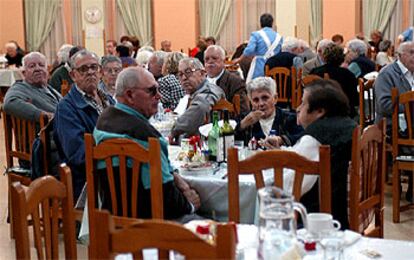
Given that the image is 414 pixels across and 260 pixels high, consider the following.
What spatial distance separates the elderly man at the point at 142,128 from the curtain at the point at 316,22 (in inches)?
373

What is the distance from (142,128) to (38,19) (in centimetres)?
1078

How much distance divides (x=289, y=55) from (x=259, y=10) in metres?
5.17

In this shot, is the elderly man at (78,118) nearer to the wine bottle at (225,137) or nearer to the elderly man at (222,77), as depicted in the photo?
the wine bottle at (225,137)

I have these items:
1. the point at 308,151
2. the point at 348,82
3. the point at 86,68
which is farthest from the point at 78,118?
the point at 348,82

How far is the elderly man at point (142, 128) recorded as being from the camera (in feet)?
10.2

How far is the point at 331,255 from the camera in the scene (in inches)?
78.8

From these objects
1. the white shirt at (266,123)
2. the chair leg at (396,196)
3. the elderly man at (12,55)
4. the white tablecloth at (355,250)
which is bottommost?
the chair leg at (396,196)

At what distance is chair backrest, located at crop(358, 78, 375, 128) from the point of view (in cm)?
A: 573

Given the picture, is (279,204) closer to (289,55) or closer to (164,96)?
(164,96)

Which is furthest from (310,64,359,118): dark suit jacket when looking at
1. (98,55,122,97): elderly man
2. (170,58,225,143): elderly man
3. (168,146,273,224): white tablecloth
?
(168,146,273,224): white tablecloth

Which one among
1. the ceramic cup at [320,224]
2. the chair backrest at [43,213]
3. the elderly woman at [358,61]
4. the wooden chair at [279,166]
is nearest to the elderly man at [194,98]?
the wooden chair at [279,166]

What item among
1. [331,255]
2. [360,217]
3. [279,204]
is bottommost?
[360,217]

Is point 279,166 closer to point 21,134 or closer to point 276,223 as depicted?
point 276,223

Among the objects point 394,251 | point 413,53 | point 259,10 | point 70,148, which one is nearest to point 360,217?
point 394,251
